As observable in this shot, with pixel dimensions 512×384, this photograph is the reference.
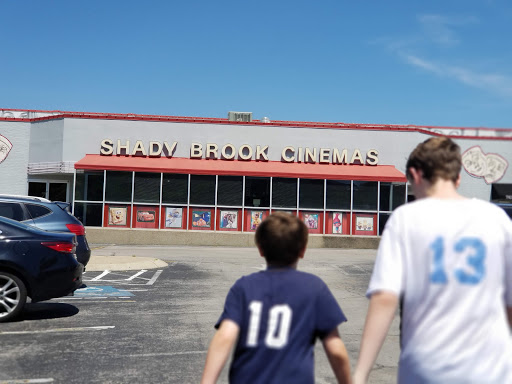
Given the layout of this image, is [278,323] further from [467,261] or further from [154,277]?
[154,277]

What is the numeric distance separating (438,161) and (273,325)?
1.04m

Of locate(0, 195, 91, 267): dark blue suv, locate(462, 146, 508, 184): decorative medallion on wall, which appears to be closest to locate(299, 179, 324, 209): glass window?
locate(462, 146, 508, 184): decorative medallion on wall

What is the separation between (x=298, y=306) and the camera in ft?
8.74

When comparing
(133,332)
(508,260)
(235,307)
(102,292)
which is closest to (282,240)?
(235,307)

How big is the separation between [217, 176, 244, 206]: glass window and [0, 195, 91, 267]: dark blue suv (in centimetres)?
1465

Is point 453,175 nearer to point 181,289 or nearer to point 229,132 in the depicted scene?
point 181,289

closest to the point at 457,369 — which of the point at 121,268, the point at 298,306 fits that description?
the point at 298,306

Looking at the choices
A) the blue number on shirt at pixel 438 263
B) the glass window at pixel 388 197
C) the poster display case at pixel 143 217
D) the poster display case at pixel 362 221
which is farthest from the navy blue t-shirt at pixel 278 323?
the glass window at pixel 388 197

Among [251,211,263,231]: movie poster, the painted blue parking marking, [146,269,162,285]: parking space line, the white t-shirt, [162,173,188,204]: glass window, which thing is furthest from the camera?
[251,211,263,231]: movie poster

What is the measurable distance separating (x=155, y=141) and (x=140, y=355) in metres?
21.9

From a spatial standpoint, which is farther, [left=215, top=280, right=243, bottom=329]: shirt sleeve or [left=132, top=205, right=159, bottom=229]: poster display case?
[left=132, top=205, right=159, bottom=229]: poster display case

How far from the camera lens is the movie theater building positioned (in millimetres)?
26031

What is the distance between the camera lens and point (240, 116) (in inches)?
1182

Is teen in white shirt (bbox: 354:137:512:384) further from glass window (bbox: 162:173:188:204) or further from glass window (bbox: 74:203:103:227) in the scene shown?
glass window (bbox: 74:203:103:227)
